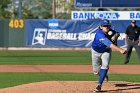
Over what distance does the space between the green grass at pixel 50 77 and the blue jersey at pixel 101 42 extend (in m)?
2.93

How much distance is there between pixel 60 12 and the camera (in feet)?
218

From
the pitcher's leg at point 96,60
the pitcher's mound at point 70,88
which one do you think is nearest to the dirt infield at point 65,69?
the pitcher's mound at point 70,88

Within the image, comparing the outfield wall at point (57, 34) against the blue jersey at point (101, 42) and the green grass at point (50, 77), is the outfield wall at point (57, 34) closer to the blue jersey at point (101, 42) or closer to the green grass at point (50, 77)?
the green grass at point (50, 77)

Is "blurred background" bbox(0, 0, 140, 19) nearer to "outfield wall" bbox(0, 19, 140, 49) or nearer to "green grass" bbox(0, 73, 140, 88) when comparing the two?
"outfield wall" bbox(0, 19, 140, 49)

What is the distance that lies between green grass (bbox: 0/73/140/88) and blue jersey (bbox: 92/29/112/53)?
9.61 ft

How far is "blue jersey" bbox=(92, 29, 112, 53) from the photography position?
10923 mm

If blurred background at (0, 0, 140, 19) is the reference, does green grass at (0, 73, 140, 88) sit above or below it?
above

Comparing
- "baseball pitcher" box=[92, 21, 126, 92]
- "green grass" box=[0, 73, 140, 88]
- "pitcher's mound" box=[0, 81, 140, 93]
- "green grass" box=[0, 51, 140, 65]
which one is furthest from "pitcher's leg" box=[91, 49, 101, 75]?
"green grass" box=[0, 51, 140, 65]

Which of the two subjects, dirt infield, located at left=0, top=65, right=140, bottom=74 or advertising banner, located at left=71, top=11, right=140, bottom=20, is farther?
advertising banner, located at left=71, top=11, right=140, bottom=20

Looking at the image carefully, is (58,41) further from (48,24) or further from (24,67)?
(24,67)

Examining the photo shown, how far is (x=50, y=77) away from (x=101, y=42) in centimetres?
434

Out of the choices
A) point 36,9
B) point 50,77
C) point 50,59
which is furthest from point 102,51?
point 36,9

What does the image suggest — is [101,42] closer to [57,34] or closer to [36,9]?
[57,34]

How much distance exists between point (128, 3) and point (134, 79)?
17675 mm
